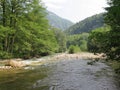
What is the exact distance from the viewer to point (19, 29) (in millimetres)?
31609

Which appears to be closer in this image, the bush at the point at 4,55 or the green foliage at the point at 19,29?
the bush at the point at 4,55

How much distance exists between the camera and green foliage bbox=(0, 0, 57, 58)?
3095 centimetres

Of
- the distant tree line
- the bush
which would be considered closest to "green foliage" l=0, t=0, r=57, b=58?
the bush

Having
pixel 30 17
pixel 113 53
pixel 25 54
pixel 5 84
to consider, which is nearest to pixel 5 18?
pixel 30 17

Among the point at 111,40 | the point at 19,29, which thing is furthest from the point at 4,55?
the point at 111,40

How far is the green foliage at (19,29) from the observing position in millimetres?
30955

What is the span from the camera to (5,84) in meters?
15.1

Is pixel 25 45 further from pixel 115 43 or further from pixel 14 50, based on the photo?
pixel 115 43

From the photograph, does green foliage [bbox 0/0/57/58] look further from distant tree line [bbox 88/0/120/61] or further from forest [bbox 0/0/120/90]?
distant tree line [bbox 88/0/120/61]

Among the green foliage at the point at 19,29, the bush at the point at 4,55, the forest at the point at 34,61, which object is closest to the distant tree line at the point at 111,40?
the forest at the point at 34,61

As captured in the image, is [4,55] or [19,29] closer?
[4,55]

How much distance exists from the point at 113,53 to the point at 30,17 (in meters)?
26.0

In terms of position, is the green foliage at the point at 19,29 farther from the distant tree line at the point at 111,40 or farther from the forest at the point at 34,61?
the distant tree line at the point at 111,40

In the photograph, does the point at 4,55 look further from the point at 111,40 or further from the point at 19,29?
the point at 111,40
